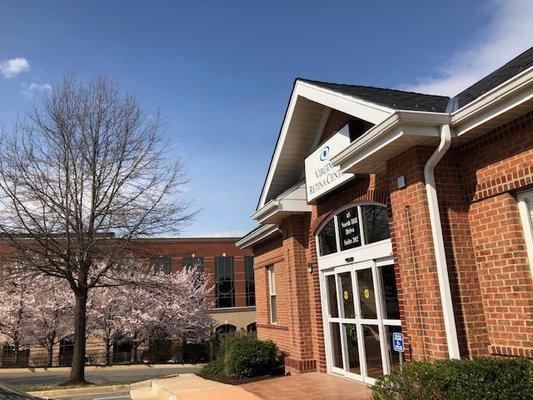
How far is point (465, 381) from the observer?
4758 mm

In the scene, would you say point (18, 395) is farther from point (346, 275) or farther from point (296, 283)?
point (296, 283)

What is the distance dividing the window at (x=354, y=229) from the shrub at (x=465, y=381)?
2905 mm

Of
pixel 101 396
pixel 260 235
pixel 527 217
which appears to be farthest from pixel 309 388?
pixel 101 396

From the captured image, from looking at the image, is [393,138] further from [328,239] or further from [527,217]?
[328,239]

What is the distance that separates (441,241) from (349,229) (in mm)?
3044

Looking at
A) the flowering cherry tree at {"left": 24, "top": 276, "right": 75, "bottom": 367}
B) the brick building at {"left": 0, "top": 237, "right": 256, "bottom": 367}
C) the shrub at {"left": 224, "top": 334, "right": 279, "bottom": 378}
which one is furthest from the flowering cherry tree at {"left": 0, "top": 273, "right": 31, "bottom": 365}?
the shrub at {"left": 224, "top": 334, "right": 279, "bottom": 378}

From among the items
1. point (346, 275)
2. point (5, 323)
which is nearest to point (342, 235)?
point (346, 275)

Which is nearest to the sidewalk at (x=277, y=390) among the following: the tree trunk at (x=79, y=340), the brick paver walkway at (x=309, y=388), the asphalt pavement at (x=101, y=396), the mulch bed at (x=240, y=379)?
the brick paver walkway at (x=309, y=388)

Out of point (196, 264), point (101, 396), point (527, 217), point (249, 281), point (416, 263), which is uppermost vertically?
point (196, 264)

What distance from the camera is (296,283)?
35.9 feet

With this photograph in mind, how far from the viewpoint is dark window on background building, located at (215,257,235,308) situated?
49.5 m

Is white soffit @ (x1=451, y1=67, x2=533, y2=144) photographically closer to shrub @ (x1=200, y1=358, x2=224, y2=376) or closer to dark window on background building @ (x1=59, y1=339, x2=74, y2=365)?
shrub @ (x1=200, y1=358, x2=224, y2=376)

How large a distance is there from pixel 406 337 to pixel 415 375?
67.3 inches

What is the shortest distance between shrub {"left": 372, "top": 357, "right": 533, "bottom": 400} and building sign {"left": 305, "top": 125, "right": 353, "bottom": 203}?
3.94m
